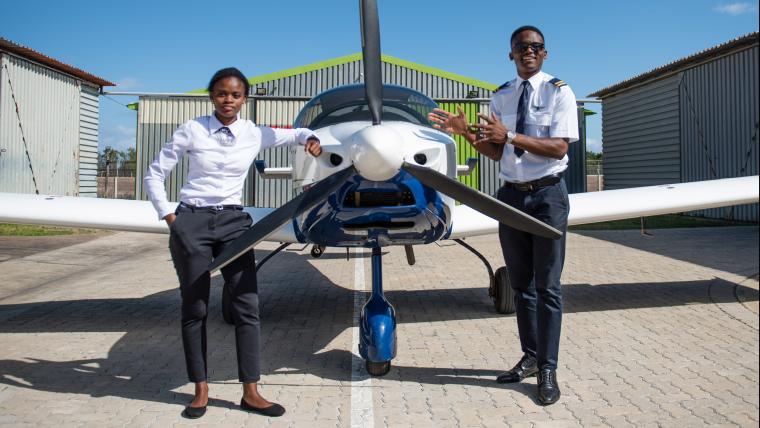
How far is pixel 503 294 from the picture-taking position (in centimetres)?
539

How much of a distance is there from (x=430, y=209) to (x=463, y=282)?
4095 mm

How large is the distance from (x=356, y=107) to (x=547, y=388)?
2699mm

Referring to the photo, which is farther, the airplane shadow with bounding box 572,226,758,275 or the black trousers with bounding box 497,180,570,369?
the airplane shadow with bounding box 572,226,758,275

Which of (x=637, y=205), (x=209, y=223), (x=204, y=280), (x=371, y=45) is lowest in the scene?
(x=204, y=280)

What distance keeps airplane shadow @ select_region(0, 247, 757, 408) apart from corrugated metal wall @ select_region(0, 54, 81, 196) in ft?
38.7

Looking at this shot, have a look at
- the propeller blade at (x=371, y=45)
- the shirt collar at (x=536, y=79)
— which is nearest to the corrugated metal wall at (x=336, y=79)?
the propeller blade at (x=371, y=45)

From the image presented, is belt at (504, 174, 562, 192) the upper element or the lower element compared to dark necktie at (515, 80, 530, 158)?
lower

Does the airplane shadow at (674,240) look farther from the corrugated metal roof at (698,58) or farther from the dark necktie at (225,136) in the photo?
the dark necktie at (225,136)

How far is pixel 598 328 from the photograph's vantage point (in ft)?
15.9

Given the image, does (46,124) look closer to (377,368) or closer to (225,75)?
(225,75)

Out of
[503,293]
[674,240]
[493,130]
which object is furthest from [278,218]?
[674,240]

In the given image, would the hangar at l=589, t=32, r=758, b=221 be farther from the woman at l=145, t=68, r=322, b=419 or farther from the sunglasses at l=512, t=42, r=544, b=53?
the woman at l=145, t=68, r=322, b=419

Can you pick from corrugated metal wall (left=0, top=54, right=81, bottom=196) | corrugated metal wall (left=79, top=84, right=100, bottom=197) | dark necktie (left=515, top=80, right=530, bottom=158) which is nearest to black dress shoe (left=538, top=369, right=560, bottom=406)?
dark necktie (left=515, top=80, right=530, bottom=158)

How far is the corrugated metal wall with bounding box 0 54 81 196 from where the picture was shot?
1545 cm
